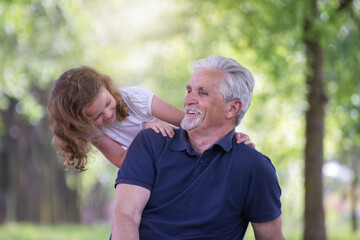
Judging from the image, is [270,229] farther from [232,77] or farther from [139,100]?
[139,100]

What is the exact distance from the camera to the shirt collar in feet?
9.70

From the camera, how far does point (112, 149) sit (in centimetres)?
344

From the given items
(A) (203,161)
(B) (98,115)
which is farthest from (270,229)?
(B) (98,115)

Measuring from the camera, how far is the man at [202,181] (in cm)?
284

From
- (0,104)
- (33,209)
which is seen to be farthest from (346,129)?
(33,209)

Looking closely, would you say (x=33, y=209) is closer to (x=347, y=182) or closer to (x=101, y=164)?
(x=101, y=164)

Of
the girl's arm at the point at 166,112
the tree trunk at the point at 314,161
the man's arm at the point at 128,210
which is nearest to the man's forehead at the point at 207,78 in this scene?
the girl's arm at the point at 166,112

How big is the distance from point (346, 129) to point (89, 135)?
7272 millimetres

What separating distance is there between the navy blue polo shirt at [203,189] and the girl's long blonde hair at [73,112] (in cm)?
44

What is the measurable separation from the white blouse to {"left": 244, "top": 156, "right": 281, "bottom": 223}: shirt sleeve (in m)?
0.98

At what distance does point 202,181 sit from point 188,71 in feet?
34.6

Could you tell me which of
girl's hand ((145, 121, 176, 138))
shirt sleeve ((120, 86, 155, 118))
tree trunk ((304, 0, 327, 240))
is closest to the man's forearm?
girl's hand ((145, 121, 176, 138))

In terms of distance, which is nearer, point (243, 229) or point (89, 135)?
point (243, 229)

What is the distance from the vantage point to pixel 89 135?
329cm
